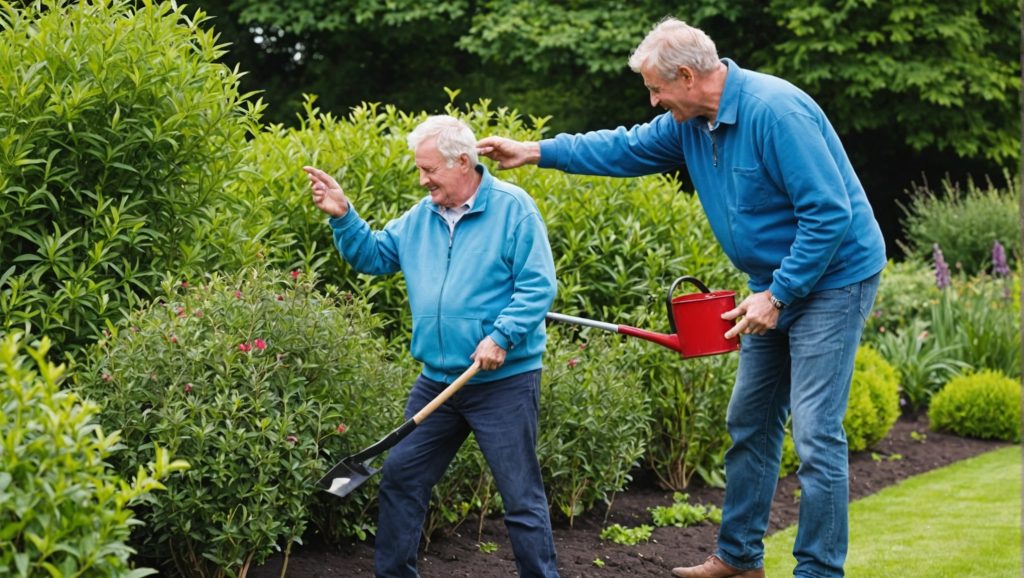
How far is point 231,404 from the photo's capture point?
375cm

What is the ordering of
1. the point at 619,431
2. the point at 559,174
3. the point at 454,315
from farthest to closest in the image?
the point at 559,174
the point at 619,431
the point at 454,315

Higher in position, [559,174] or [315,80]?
[559,174]

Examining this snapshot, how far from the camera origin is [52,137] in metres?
4.20

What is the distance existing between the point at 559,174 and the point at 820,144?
2927 mm

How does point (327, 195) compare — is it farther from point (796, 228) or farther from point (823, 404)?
point (823, 404)

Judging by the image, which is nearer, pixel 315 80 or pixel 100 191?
pixel 100 191

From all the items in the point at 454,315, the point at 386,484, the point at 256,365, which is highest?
the point at 454,315

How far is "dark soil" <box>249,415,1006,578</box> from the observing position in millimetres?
4523

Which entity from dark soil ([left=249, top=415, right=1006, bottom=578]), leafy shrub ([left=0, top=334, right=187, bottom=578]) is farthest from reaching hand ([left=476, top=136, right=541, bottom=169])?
leafy shrub ([left=0, top=334, right=187, bottom=578])

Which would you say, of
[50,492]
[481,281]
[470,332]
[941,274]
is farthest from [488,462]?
[941,274]

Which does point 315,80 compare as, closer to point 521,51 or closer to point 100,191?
point 521,51

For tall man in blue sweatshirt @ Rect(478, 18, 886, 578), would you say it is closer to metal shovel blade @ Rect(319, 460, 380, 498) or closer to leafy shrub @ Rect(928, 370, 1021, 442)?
metal shovel blade @ Rect(319, 460, 380, 498)

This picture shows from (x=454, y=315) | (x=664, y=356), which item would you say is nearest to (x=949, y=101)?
(x=664, y=356)

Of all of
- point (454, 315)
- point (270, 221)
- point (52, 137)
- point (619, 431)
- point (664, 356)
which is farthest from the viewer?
point (664, 356)
